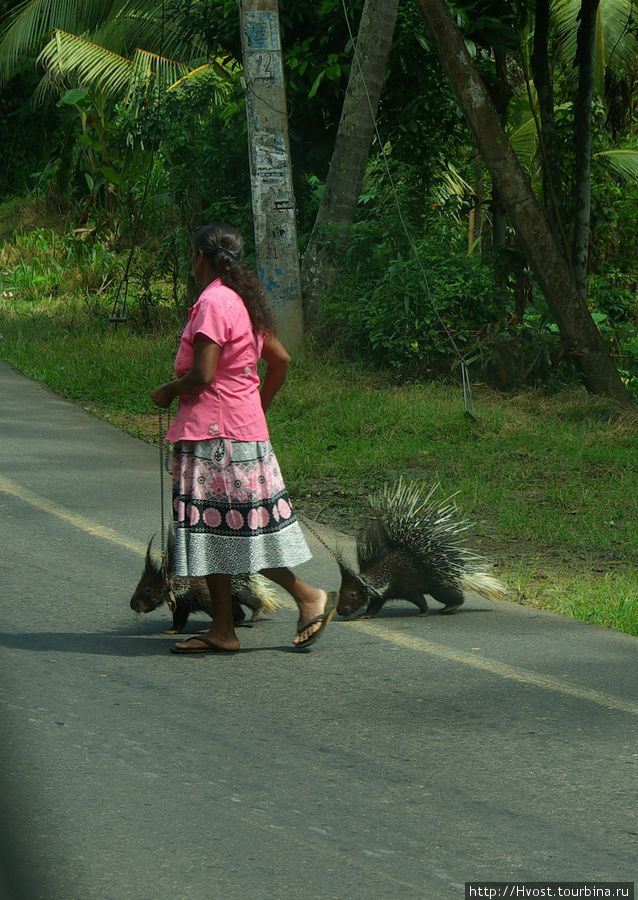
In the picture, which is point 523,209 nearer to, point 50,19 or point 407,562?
point 407,562

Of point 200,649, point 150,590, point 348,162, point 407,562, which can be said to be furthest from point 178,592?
point 348,162

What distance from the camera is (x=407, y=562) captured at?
564cm

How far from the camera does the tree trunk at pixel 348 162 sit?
40.2 ft

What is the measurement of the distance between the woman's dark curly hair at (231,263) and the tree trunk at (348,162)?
7.62m

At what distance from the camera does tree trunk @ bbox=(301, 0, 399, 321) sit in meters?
12.3

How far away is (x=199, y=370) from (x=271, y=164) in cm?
702

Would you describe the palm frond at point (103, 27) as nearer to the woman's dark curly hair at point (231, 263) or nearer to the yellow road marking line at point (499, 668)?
the woman's dark curly hair at point (231, 263)

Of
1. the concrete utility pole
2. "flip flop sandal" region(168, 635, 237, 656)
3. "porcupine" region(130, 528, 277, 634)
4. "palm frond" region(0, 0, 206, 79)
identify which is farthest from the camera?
"palm frond" region(0, 0, 206, 79)

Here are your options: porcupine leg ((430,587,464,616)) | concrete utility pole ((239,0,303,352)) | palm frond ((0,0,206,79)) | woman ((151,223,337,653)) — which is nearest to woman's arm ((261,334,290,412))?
woman ((151,223,337,653))

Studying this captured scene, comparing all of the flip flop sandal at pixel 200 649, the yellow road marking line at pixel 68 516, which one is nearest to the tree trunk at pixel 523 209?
the yellow road marking line at pixel 68 516

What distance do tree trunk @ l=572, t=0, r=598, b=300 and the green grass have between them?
2.08 m

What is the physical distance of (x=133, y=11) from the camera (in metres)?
19.3

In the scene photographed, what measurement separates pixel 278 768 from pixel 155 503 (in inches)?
160

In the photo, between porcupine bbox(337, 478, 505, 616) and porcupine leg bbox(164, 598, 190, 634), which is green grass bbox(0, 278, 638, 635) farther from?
porcupine leg bbox(164, 598, 190, 634)
